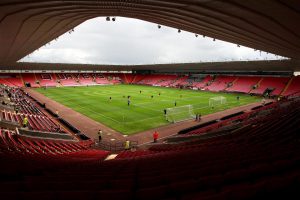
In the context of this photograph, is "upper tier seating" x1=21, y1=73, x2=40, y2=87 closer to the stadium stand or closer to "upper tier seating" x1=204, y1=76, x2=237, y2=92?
the stadium stand

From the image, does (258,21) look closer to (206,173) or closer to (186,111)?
(206,173)

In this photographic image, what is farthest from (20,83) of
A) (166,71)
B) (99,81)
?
(166,71)

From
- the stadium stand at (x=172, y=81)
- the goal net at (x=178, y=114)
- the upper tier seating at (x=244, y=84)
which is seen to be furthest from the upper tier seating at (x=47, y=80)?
the upper tier seating at (x=244, y=84)

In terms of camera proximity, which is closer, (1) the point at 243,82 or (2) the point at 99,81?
(1) the point at 243,82

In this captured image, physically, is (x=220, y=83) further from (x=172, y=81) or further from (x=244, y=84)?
(x=172, y=81)

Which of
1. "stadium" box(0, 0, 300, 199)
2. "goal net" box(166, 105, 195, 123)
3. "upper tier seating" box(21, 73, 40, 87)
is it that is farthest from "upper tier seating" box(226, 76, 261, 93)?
"upper tier seating" box(21, 73, 40, 87)

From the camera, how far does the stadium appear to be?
394 cm

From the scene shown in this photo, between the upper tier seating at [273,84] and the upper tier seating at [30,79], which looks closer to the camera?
the upper tier seating at [273,84]

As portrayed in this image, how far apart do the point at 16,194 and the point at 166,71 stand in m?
84.4

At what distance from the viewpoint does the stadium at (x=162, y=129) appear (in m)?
3.94

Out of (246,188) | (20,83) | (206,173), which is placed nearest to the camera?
(246,188)

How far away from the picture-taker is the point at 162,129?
79.7 ft

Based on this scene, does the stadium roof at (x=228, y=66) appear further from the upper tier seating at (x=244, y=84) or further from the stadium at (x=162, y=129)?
the upper tier seating at (x=244, y=84)

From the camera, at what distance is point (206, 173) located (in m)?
4.59
